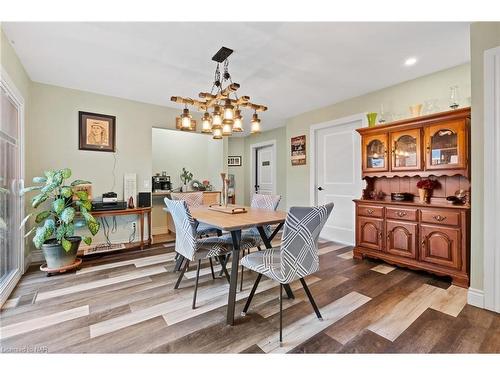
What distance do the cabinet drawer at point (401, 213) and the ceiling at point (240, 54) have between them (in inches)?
65.7

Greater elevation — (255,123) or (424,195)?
(255,123)

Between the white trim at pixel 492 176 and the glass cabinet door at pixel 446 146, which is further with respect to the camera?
the glass cabinet door at pixel 446 146

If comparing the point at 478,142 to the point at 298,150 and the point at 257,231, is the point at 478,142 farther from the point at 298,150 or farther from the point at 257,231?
the point at 298,150

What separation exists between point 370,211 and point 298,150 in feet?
6.62

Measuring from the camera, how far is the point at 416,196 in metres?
2.97

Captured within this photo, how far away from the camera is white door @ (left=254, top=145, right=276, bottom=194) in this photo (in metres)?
5.96

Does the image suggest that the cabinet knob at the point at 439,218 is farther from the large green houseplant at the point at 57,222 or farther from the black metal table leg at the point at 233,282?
the large green houseplant at the point at 57,222

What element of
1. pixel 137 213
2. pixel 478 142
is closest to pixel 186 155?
pixel 137 213

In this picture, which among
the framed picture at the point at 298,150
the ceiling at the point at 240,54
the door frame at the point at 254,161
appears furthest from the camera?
the door frame at the point at 254,161

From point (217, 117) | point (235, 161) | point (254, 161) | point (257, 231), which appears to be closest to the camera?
point (217, 117)

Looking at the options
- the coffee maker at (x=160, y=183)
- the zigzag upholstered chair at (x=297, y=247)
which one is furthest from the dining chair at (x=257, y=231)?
the coffee maker at (x=160, y=183)

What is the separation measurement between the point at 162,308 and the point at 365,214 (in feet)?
8.67

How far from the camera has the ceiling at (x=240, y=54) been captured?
1975mm
